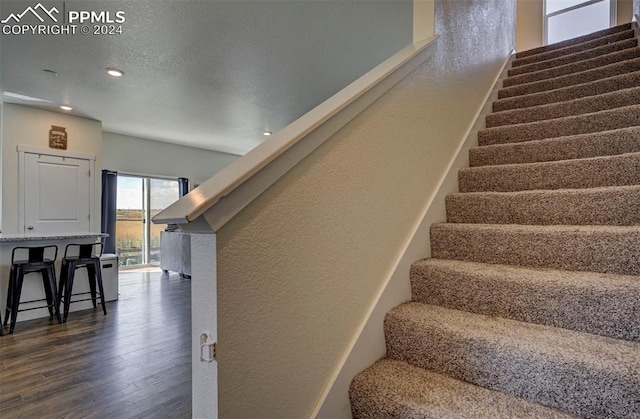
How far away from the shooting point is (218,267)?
0.75 m

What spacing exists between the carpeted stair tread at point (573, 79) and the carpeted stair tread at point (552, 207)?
5.05 ft

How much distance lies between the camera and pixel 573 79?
256cm

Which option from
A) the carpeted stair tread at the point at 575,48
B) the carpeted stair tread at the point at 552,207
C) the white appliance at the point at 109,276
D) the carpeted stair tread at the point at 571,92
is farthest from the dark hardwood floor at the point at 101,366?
the carpeted stair tread at the point at 575,48

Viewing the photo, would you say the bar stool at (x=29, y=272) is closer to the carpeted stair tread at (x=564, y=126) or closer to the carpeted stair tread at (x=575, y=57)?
the carpeted stair tread at (x=564, y=126)

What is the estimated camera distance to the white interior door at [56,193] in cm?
438

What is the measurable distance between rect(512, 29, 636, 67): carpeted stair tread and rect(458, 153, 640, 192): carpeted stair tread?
2163 millimetres

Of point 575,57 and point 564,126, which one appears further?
point 575,57

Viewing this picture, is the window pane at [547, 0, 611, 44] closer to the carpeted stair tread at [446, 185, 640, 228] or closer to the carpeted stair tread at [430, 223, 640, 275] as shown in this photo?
the carpeted stair tread at [446, 185, 640, 228]

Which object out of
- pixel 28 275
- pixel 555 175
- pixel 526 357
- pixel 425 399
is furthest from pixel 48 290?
pixel 555 175

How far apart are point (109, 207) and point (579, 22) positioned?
8.59 m

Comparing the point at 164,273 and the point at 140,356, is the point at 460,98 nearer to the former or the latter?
the point at 140,356

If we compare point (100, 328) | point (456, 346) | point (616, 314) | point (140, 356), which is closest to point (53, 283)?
point (100, 328)

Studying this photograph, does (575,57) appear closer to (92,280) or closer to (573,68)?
(573,68)

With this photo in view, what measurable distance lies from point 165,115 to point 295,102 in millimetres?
2060
